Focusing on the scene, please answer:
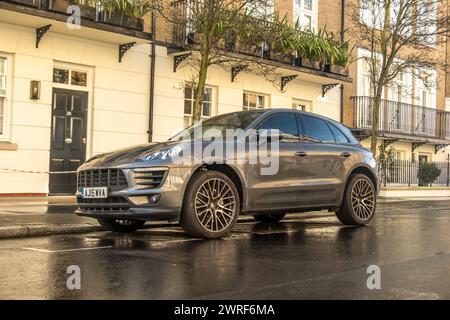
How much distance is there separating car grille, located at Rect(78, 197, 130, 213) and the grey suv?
0.01 metres

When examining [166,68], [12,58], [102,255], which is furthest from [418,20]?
[102,255]

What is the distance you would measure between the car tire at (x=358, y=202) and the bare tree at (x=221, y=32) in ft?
14.4

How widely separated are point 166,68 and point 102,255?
10.7 meters

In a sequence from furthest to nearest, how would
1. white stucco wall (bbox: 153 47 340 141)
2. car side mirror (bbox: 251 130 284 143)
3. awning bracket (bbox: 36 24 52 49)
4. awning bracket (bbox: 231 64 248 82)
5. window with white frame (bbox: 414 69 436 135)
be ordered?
window with white frame (bbox: 414 69 436 135) < awning bracket (bbox: 231 64 248 82) < white stucco wall (bbox: 153 47 340 141) < awning bracket (bbox: 36 24 52 49) < car side mirror (bbox: 251 130 284 143)

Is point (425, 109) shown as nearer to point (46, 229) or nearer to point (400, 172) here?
point (400, 172)

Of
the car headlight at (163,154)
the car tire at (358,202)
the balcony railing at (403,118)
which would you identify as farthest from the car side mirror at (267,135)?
the balcony railing at (403,118)

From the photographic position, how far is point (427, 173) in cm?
2250

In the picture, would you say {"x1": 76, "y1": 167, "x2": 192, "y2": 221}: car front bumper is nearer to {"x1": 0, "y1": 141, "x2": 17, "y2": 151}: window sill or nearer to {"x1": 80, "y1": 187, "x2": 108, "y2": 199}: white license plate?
{"x1": 80, "y1": 187, "x2": 108, "y2": 199}: white license plate

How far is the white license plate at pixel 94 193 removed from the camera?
7.63m

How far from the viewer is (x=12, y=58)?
13680 millimetres

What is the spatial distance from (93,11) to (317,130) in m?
7.01

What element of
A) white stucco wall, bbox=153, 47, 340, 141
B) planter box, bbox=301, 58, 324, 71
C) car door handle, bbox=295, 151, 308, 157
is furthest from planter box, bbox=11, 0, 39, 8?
planter box, bbox=301, 58, 324, 71

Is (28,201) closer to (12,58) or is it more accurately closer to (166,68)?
(12,58)

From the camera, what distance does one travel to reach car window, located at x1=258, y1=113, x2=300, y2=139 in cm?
855
